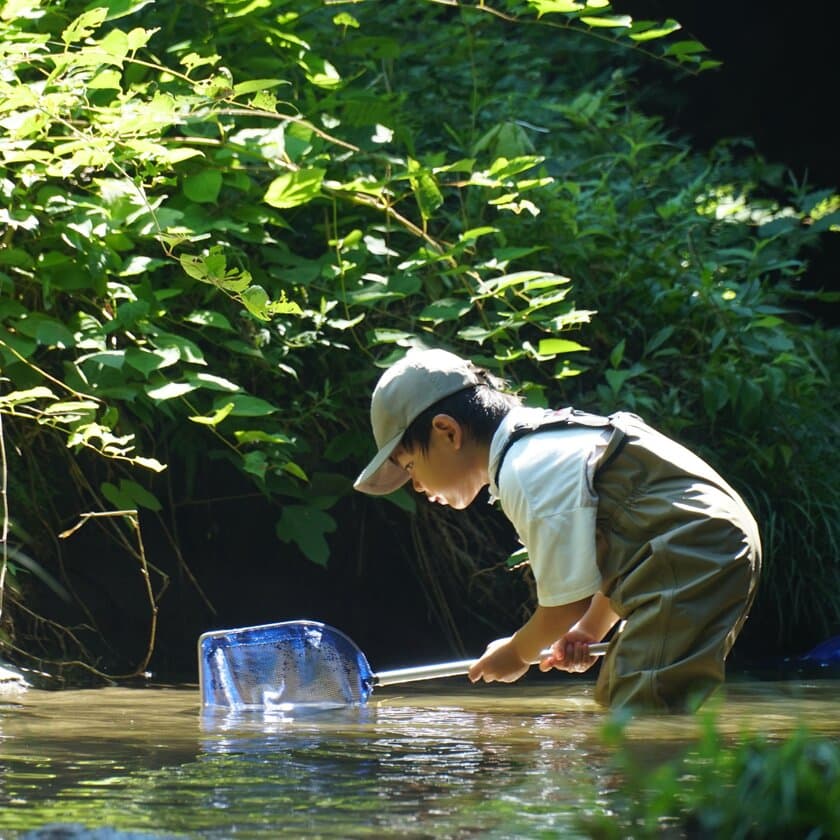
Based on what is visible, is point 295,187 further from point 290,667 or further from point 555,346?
point 290,667

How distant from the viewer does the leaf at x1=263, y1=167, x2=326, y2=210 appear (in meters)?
3.90

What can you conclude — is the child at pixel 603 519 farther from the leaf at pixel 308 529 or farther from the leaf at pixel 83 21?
the leaf at pixel 83 21

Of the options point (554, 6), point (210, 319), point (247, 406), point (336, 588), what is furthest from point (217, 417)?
point (554, 6)

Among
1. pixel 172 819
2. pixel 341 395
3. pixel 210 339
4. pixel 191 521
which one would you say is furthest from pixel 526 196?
pixel 172 819

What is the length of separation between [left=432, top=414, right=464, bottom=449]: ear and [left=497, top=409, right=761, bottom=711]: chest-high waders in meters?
0.13

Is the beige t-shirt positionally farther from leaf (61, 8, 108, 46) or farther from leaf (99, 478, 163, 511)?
leaf (61, 8, 108, 46)

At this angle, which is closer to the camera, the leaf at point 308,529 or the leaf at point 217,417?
the leaf at point 217,417

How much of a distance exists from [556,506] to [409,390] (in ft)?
1.57

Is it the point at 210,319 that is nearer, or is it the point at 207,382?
the point at 207,382

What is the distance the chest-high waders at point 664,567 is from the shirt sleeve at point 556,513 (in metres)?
0.08

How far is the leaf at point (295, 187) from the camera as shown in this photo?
390 centimetres

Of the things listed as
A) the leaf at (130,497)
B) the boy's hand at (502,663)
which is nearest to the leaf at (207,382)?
the leaf at (130,497)

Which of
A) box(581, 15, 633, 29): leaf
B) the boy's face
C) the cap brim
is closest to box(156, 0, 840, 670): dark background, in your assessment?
A: box(581, 15, 633, 29): leaf

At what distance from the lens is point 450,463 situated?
3.17 m
